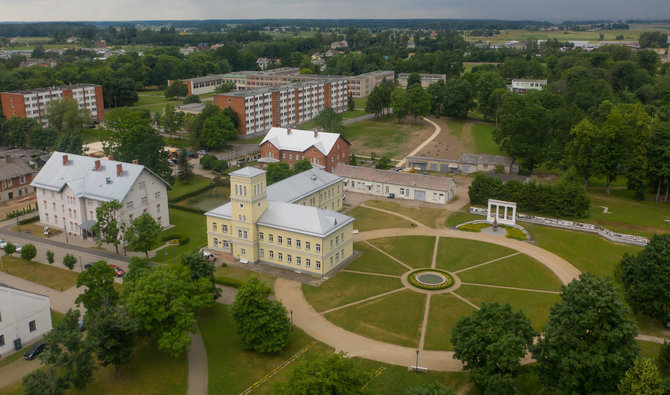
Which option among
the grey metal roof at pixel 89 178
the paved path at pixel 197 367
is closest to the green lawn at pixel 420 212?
the grey metal roof at pixel 89 178

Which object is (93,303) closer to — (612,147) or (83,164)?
(83,164)

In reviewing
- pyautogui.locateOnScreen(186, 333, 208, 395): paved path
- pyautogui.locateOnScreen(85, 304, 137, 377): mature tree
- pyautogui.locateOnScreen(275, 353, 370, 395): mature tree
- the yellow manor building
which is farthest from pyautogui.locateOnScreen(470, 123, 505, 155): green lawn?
pyautogui.locateOnScreen(85, 304, 137, 377): mature tree

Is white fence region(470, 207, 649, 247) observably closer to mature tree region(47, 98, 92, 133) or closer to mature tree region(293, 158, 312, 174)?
mature tree region(293, 158, 312, 174)

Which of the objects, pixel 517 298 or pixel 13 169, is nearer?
pixel 517 298

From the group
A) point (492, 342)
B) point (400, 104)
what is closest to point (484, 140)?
point (400, 104)

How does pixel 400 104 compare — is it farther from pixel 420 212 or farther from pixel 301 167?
pixel 420 212

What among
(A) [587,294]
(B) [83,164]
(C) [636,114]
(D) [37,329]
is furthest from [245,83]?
(A) [587,294]
